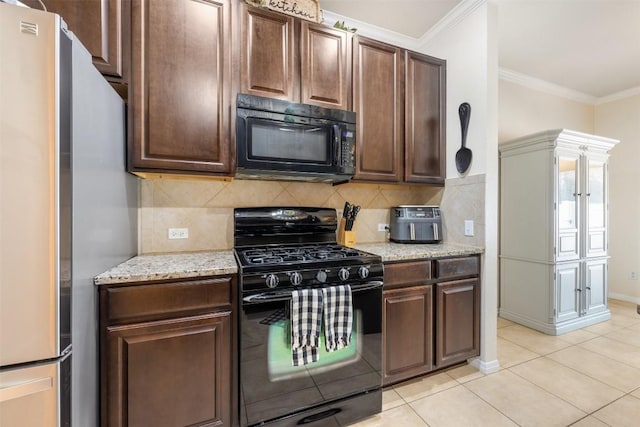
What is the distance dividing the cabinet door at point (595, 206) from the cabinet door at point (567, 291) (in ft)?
1.03

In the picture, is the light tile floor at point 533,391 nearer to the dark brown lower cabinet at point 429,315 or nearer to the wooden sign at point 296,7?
the dark brown lower cabinet at point 429,315

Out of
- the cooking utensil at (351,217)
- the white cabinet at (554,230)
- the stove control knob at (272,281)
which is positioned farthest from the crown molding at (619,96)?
the stove control knob at (272,281)

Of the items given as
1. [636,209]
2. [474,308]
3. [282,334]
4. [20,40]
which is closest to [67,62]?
[20,40]

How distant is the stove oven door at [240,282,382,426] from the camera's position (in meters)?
1.36

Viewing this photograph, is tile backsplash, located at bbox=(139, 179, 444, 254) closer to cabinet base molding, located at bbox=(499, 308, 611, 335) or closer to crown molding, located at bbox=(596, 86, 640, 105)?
cabinet base molding, located at bbox=(499, 308, 611, 335)

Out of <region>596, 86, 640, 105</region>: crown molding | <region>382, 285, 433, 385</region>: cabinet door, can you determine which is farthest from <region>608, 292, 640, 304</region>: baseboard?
<region>382, 285, 433, 385</region>: cabinet door

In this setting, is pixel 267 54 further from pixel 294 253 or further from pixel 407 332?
→ pixel 407 332

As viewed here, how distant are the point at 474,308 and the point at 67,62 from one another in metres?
2.62

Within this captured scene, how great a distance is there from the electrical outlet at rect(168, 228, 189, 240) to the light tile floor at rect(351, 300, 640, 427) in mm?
1611

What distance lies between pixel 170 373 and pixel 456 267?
187cm

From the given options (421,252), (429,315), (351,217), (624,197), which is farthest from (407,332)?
A: (624,197)

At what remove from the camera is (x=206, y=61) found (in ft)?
5.36

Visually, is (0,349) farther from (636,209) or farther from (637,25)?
(636,209)

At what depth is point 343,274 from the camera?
60.5 inches
